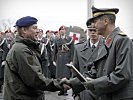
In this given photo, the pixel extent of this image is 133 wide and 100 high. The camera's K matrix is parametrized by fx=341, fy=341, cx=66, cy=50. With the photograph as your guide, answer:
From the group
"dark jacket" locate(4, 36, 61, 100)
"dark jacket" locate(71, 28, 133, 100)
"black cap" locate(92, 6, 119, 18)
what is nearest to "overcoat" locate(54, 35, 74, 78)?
"dark jacket" locate(4, 36, 61, 100)

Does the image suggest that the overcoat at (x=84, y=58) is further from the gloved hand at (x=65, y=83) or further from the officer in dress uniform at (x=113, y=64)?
the officer in dress uniform at (x=113, y=64)

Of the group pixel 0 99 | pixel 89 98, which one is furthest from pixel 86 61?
pixel 0 99

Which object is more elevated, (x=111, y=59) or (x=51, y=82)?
(x=111, y=59)

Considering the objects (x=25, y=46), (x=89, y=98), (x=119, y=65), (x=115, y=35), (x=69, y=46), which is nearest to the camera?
(x=119, y=65)

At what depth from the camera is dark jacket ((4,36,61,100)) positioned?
404cm

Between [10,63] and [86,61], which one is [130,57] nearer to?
[10,63]

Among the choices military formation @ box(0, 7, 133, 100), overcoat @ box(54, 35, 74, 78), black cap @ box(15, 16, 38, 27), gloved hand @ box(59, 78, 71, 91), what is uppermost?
black cap @ box(15, 16, 38, 27)

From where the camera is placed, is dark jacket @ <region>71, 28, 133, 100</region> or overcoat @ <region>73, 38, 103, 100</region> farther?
overcoat @ <region>73, 38, 103, 100</region>

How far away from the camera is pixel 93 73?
13.3 feet

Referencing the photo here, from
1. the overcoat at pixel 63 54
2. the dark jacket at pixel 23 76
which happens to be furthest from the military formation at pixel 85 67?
the overcoat at pixel 63 54

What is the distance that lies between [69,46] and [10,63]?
7386 millimetres

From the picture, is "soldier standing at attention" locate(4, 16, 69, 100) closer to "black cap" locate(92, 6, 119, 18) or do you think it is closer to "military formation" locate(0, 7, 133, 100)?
"military formation" locate(0, 7, 133, 100)

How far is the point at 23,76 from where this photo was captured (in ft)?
13.2

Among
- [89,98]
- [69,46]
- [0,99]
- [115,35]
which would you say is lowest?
[0,99]
